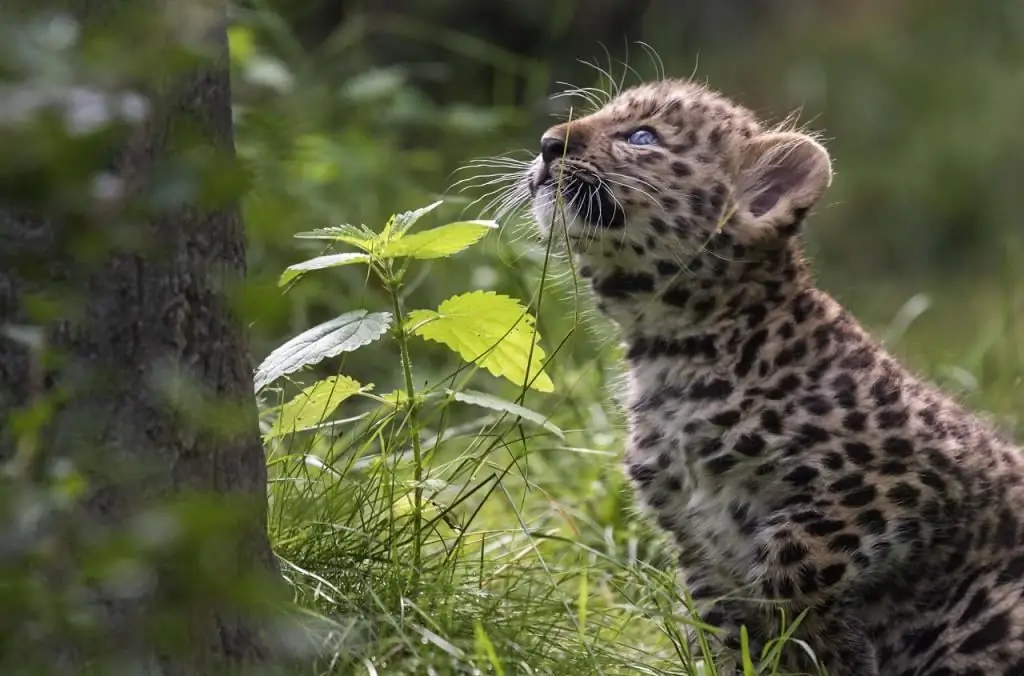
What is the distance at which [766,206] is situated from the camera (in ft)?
11.9

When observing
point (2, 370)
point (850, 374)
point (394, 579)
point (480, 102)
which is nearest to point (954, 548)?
point (850, 374)

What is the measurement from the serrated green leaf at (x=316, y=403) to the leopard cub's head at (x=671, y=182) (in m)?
0.63

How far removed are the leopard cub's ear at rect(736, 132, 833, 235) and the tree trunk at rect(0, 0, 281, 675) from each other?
60.4 inches

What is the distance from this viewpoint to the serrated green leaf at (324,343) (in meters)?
2.91

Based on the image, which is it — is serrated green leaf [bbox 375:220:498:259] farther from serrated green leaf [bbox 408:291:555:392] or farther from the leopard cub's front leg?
the leopard cub's front leg

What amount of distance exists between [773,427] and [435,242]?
0.88m

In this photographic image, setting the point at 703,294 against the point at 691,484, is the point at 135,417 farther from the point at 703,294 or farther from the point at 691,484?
the point at 703,294

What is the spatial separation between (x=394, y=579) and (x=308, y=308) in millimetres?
3181

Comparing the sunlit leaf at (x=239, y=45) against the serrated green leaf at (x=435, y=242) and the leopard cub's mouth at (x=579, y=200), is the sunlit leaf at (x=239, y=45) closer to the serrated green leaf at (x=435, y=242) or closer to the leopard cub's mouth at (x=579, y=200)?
the leopard cub's mouth at (x=579, y=200)

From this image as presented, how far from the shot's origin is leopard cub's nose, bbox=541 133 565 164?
3580mm

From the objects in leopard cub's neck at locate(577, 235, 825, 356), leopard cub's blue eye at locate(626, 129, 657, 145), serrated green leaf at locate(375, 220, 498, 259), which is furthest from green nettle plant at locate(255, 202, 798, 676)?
leopard cub's blue eye at locate(626, 129, 657, 145)

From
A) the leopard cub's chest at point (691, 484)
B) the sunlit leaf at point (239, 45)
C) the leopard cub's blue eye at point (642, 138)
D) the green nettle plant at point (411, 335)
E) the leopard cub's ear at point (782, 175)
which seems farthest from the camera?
A: the sunlit leaf at point (239, 45)

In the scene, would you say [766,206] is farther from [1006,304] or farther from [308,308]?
[308,308]

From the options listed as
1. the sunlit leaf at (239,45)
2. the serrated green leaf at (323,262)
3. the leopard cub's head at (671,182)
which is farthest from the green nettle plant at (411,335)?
the sunlit leaf at (239,45)
